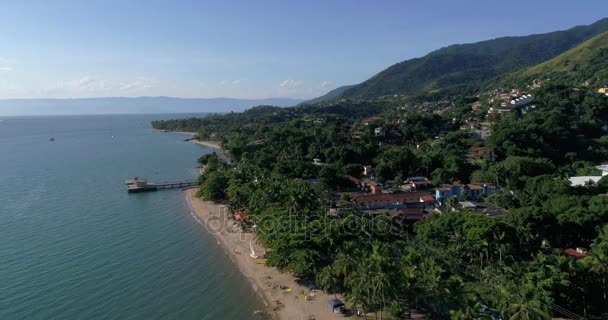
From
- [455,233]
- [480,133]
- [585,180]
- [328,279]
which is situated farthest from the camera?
[480,133]

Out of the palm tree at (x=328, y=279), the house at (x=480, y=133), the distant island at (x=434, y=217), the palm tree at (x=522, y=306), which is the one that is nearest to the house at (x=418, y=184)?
the distant island at (x=434, y=217)

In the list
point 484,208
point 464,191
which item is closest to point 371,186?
point 464,191

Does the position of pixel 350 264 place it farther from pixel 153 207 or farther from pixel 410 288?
pixel 153 207

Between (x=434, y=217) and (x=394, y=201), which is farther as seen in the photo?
(x=394, y=201)

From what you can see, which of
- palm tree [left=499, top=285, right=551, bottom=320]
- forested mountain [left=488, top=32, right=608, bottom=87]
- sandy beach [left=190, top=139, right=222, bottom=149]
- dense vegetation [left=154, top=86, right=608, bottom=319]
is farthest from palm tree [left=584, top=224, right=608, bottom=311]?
sandy beach [left=190, top=139, right=222, bottom=149]

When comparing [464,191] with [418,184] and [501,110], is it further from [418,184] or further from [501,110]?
[501,110]

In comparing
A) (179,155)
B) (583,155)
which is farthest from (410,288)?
(179,155)

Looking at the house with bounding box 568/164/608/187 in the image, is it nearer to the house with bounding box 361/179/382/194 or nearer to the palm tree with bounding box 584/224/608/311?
the house with bounding box 361/179/382/194
